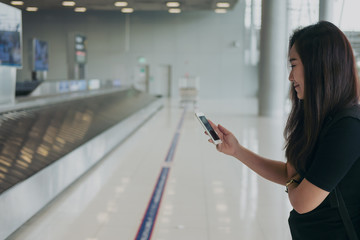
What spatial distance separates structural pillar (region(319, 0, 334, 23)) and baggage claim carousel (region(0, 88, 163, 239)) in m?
5.02

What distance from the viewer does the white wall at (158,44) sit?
28969 mm

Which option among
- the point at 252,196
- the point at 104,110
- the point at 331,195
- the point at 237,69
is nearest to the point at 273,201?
the point at 252,196

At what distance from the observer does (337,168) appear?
1221mm

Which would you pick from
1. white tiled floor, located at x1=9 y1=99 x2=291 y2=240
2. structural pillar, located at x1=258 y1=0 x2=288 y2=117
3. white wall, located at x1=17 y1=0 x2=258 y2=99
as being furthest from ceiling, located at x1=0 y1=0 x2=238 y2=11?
white tiled floor, located at x1=9 y1=99 x2=291 y2=240

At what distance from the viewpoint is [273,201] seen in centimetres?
491

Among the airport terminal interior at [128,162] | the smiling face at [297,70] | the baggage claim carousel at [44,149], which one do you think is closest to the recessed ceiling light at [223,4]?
the airport terminal interior at [128,162]

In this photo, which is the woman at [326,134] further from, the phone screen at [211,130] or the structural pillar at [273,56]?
the structural pillar at [273,56]

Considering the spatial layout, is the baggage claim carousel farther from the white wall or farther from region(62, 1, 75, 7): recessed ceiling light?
the white wall

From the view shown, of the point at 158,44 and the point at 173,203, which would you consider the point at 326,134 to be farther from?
the point at 158,44

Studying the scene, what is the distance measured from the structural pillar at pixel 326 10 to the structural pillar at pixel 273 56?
5512 millimetres

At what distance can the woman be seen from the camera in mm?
1225

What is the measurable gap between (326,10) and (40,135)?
6656mm

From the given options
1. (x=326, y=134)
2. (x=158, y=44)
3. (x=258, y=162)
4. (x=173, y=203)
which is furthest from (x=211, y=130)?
(x=158, y=44)

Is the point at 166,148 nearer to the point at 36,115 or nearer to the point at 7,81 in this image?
the point at 36,115
